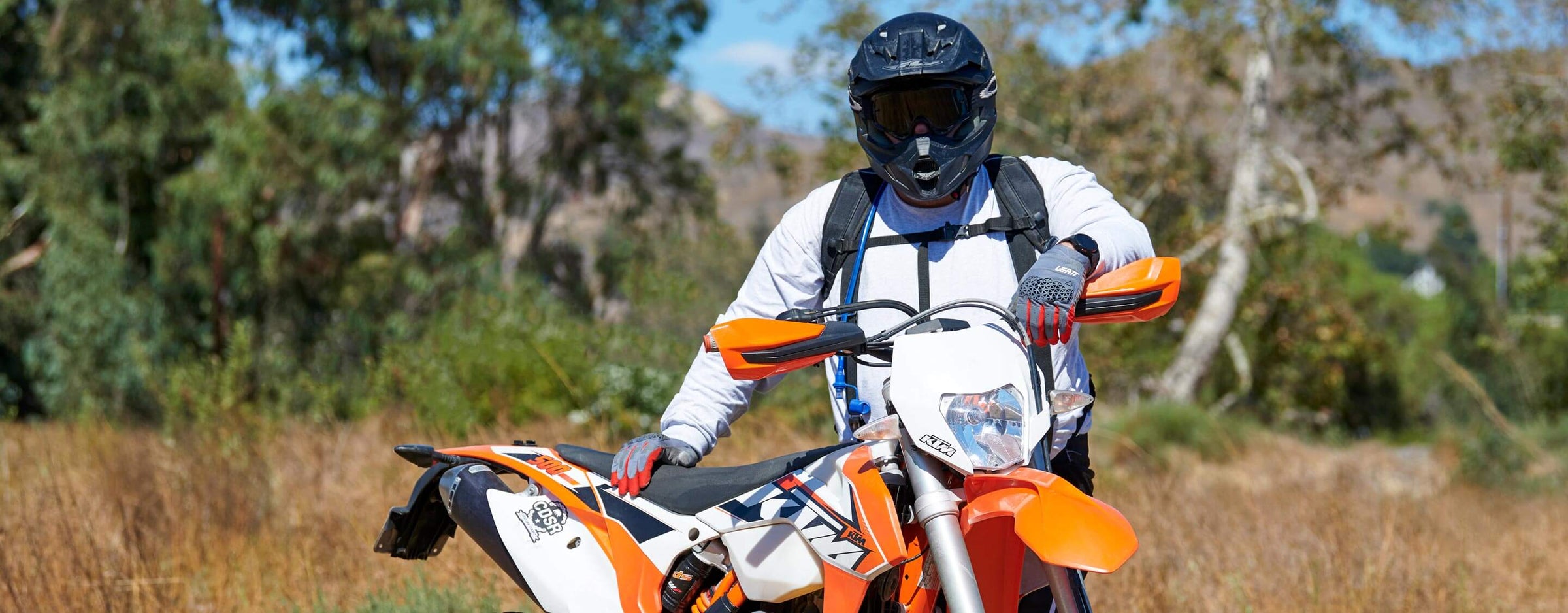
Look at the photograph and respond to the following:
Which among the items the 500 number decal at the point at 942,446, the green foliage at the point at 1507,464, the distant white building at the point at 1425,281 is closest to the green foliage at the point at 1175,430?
the green foliage at the point at 1507,464

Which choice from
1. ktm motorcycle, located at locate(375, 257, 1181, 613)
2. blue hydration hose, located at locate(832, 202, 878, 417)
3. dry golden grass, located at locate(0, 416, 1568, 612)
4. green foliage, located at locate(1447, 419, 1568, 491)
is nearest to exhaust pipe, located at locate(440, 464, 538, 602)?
ktm motorcycle, located at locate(375, 257, 1181, 613)

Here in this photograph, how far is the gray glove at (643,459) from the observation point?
9.25 ft

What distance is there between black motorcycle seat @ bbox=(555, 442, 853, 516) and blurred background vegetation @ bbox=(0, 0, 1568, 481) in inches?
541

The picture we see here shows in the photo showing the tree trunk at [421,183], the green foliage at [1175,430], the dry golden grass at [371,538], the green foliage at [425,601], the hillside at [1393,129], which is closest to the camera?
the green foliage at [425,601]

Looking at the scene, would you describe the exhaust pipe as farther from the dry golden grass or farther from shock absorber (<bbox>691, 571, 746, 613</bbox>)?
the dry golden grass

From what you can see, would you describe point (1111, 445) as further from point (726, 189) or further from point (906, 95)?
point (726, 189)

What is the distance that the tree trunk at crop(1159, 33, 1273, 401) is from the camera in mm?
18688

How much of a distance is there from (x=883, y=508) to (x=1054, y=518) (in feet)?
1.13

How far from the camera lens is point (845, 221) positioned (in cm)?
292

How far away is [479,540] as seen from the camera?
3.14 m

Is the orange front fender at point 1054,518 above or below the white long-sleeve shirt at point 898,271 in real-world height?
below

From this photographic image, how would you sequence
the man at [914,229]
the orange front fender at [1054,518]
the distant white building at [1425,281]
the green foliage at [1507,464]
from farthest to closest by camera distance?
the distant white building at [1425,281], the green foliage at [1507,464], the man at [914,229], the orange front fender at [1054,518]

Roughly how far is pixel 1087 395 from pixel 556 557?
134cm

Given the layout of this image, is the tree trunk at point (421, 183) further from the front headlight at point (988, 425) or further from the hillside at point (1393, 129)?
the front headlight at point (988, 425)
